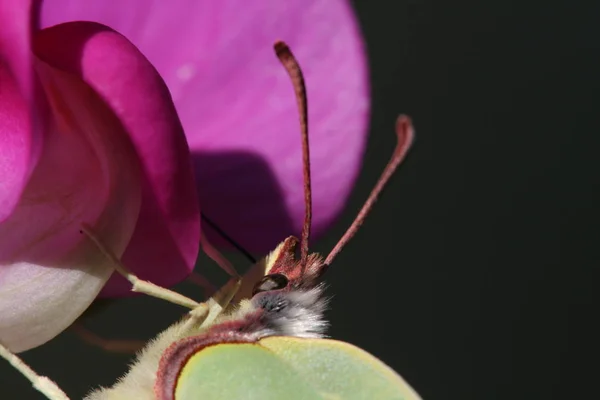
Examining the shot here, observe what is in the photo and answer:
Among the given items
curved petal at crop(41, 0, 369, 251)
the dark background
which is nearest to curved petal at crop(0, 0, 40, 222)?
curved petal at crop(41, 0, 369, 251)

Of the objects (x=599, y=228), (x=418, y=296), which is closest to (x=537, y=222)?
(x=599, y=228)

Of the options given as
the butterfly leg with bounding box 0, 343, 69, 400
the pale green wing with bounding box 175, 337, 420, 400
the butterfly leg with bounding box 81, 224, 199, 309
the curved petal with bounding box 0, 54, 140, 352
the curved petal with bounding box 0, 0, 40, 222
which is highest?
the curved petal with bounding box 0, 0, 40, 222

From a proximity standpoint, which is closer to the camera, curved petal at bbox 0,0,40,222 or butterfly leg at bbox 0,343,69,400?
curved petal at bbox 0,0,40,222

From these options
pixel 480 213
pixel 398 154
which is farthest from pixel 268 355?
pixel 480 213

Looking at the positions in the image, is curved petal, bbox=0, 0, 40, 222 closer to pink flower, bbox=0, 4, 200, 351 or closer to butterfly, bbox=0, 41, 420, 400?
pink flower, bbox=0, 4, 200, 351

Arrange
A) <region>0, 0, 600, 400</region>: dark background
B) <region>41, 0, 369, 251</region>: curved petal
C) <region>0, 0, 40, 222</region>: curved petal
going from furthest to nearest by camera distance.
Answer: <region>0, 0, 600, 400</region>: dark background → <region>41, 0, 369, 251</region>: curved petal → <region>0, 0, 40, 222</region>: curved petal

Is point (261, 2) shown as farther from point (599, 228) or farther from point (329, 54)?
point (599, 228)

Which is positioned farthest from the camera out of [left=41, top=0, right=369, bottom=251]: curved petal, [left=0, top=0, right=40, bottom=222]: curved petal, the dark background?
the dark background

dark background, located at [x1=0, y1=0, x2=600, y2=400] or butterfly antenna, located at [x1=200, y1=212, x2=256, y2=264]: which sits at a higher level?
butterfly antenna, located at [x1=200, y1=212, x2=256, y2=264]
